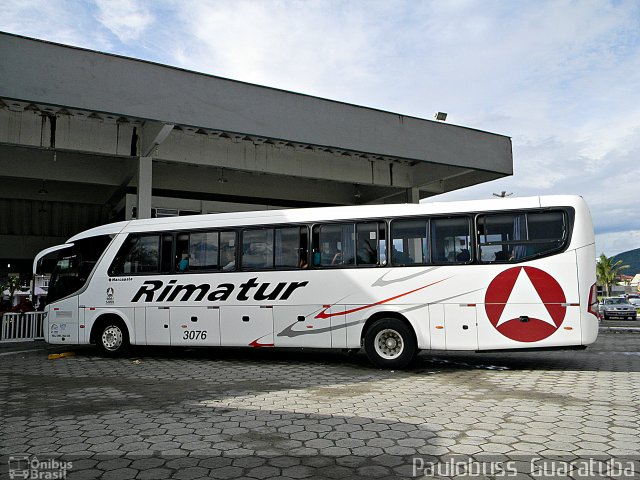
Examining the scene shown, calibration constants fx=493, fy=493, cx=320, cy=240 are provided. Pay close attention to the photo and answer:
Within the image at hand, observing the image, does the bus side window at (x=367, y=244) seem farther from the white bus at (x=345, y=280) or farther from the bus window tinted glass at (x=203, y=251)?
the bus window tinted glass at (x=203, y=251)

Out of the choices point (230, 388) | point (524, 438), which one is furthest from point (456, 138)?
point (524, 438)

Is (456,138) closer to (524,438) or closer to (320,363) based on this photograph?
(320,363)

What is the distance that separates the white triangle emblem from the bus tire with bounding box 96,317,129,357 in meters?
8.22

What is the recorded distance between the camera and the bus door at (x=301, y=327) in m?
9.90

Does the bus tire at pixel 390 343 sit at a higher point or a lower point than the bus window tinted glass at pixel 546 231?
lower

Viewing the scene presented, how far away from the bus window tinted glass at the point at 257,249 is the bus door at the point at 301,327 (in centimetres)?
103

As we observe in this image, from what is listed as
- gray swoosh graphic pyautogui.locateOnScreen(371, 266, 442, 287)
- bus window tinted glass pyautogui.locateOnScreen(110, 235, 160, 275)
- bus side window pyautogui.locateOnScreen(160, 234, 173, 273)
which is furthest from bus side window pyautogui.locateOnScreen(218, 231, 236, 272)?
gray swoosh graphic pyautogui.locateOnScreen(371, 266, 442, 287)

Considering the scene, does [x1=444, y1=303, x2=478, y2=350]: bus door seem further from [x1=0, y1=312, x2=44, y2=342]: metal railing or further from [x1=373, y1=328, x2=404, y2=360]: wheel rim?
[x1=0, y1=312, x2=44, y2=342]: metal railing

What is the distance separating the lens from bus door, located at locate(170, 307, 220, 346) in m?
10.7

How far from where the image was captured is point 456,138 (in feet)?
58.5

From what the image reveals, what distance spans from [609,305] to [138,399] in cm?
3068

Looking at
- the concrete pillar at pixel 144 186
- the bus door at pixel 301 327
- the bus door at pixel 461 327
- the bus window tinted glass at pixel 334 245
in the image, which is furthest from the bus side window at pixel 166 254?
the bus door at pixel 461 327

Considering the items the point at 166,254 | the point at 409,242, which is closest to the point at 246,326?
the point at 166,254

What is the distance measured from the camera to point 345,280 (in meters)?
9.83
